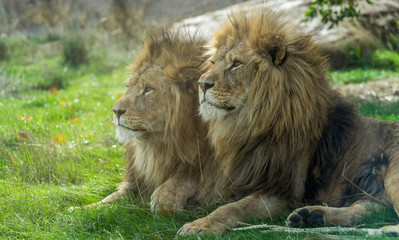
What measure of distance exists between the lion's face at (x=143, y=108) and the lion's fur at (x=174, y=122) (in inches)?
0.7

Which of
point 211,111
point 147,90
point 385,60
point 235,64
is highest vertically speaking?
point 235,64

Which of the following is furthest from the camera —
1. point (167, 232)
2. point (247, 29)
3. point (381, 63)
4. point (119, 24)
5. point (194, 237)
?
point (119, 24)

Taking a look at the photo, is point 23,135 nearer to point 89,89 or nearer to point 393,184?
point 393,184

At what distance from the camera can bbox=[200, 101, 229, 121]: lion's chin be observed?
332cm

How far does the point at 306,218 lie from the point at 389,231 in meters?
0.51

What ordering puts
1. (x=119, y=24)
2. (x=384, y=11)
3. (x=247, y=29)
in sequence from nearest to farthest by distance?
(x=247, y=29)
(x=384, y=11)
(x=119, y=24)

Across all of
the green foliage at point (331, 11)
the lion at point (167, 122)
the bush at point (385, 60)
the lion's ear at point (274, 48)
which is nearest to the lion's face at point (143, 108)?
the lion at point (167, 122)

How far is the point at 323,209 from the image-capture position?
3.12 metres

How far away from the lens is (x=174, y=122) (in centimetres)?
372

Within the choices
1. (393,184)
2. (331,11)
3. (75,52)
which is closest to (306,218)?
(393,184)

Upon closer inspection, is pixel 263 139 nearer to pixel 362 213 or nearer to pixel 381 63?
pixel 362 213

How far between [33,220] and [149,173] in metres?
0.90

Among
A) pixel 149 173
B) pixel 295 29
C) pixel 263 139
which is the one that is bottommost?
pixel 149 173

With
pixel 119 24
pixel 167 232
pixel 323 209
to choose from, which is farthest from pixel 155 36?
pixel 119 24
